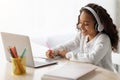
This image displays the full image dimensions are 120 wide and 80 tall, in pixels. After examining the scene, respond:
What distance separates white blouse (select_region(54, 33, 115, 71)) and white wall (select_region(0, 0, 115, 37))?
940 mm

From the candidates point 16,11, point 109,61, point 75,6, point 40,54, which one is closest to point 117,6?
point 75,6

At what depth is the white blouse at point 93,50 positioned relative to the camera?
6.16ft

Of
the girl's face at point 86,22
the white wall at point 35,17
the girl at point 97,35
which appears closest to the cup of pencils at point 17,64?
the girl at point 97,35

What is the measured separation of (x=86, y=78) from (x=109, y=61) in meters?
0.68

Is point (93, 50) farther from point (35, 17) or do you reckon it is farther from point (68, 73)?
point (35, 17)

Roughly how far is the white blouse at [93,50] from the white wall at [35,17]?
3.08 ft

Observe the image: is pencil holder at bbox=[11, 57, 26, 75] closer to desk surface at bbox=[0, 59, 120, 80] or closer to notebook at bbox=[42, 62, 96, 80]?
desk surface at bbox=[0, 59, 120, 80]

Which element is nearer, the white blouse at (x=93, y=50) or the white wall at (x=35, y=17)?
the white blouse at (x=93, y=50)

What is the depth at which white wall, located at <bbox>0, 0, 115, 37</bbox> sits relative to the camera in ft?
10.7

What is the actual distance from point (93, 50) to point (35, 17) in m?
1.58

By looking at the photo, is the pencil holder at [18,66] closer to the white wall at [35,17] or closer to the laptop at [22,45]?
the laptop at [22,45]

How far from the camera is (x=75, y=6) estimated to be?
311 cm

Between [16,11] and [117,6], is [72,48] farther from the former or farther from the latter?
[16,11]

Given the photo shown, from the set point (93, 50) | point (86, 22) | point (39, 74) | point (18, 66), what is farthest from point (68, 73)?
point (86, 22)
